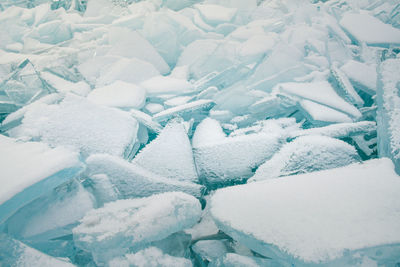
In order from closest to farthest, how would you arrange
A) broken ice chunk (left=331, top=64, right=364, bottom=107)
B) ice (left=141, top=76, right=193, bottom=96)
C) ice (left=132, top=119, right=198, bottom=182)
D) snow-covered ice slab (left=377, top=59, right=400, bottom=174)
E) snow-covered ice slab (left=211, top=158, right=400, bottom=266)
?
snow-covered ice slab (left=211, top=158, right=400, bottom=266)
snow-covered ice slab (left=377, top=59, right=400, bottom=174)
ice (left=132, top=119, right=198, bottom=182)
broken ice chunk (left=331, top=64, right=364, bottom=107)
ice (left=141, top=76, right=193, bottom=96)

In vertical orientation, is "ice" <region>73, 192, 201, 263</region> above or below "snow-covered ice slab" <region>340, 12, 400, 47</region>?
below

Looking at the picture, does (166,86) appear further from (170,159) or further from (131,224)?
(131,224)

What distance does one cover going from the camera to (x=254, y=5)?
95.7 inches

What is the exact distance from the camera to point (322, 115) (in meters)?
1.00

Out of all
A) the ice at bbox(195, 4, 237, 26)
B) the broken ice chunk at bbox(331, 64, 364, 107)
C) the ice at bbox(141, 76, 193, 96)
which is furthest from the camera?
the ice at bbox(195, 4, 237, 26)

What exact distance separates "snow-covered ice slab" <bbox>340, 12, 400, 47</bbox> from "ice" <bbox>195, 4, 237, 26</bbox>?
1024 millimetres

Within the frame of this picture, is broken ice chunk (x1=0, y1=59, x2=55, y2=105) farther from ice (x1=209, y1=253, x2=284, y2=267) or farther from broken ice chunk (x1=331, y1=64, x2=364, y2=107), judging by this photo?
broken ice chunk (x1=331, y1=64, x2=364, y2=107)

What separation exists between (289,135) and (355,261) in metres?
0.59

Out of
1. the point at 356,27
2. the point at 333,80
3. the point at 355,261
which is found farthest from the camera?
the point at 356,27

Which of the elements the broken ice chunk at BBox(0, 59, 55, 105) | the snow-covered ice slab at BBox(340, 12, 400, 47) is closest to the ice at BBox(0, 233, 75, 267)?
the broken ice chunk at BBox(0, 59, 55, 105)

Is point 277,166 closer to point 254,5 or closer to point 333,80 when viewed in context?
point 333,80

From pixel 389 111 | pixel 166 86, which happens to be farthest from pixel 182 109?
pixel 389 111

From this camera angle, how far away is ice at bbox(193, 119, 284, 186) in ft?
2.85

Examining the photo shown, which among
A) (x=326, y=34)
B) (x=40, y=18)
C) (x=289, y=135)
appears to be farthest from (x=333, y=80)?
(x=40, y=18)
